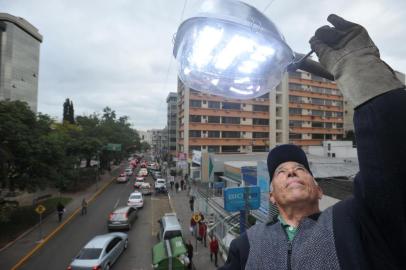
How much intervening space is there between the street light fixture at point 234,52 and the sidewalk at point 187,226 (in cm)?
1105

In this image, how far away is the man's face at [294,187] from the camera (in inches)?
56.8

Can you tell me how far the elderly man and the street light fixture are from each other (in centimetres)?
70

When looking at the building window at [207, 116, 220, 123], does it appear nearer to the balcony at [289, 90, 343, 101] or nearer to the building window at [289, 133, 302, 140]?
the building window at [289, 133, 302, 140]

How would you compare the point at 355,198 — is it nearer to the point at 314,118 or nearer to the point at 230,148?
the point at 230,148

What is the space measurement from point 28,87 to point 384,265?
52581mm

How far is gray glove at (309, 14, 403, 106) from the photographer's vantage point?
3.35 ft

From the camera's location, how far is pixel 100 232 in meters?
17.3

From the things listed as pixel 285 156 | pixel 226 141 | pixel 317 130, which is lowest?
pixel 285 156

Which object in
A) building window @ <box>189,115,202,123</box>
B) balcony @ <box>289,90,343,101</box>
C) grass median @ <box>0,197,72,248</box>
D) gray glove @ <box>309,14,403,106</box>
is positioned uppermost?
balcony @ <box>289,90,343,101</box>

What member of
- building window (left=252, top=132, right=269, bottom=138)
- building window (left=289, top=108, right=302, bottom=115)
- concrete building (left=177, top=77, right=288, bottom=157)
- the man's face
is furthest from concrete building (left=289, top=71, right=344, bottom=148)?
the man's face

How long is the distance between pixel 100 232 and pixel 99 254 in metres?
6.58

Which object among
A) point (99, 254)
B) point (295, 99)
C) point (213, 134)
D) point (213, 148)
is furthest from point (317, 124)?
point (99, 254)

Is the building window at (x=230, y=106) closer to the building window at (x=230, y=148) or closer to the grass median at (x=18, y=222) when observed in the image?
the building window at (x=230, y=148)

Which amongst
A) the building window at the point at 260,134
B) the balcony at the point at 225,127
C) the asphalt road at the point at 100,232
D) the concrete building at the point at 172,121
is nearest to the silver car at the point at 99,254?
the asphalt road at the point at 100,232
